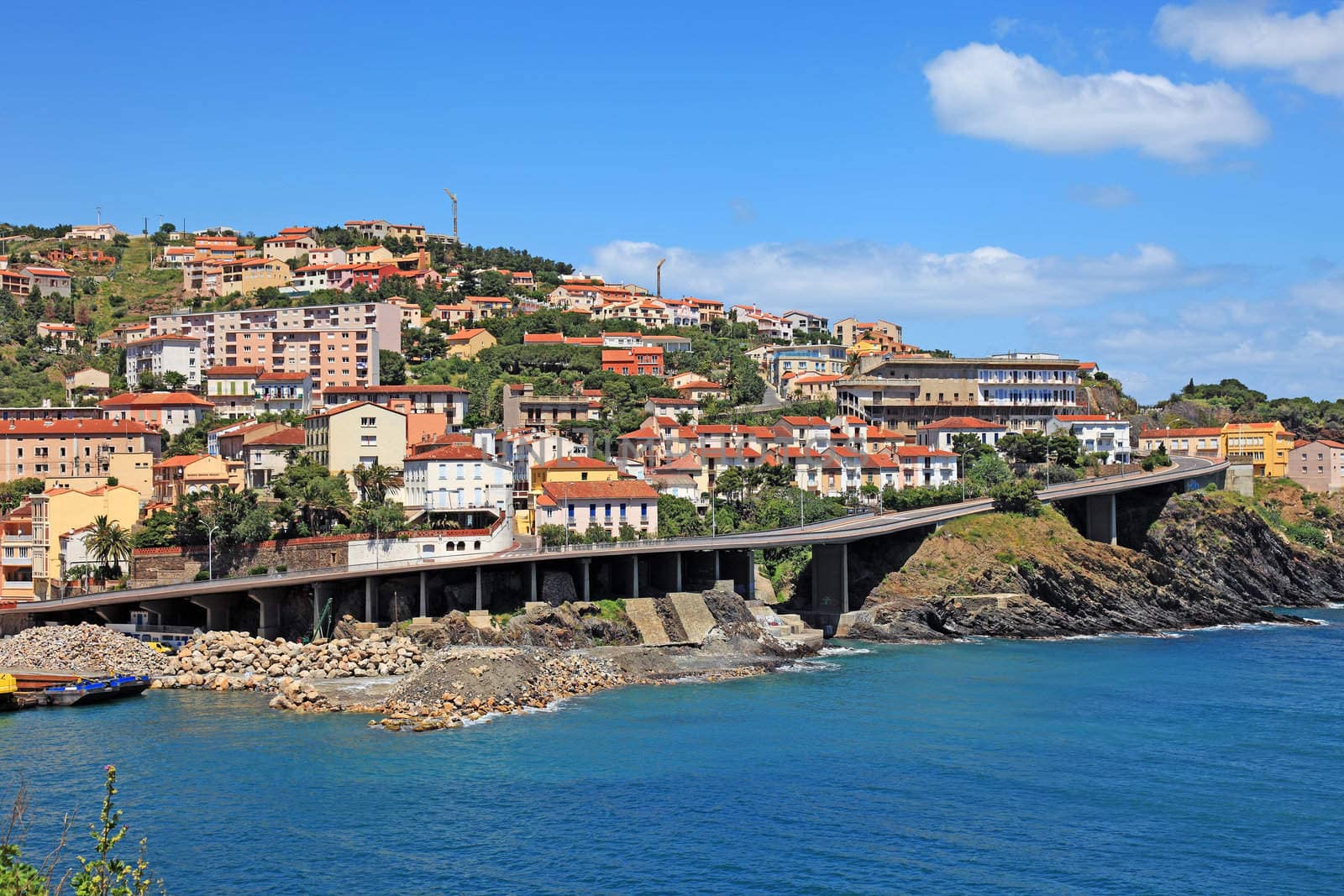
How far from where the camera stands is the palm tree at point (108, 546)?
6334 cm

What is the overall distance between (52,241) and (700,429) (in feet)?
371

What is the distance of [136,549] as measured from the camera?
2506 inches

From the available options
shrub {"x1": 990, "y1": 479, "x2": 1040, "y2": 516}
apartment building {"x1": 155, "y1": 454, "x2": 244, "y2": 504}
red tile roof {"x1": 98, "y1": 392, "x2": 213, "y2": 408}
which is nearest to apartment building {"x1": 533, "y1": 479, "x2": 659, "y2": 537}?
apartment building {"x1": 155, "y1": 454, "x2": 244, "y2": 504}

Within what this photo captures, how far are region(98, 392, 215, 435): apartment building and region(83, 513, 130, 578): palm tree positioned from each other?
24475mm

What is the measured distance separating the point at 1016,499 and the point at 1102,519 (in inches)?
376

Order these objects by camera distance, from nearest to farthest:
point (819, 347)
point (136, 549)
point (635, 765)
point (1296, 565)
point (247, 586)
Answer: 1. point (635, 765)
2. point (247, 586)
3. point (136, 549)
4. point (1296, 565)
5. point (819, 347)

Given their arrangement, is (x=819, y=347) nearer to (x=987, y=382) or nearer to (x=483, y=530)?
(x=987, y=382)

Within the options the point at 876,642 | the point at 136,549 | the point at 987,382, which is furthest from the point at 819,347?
the point at 136,549

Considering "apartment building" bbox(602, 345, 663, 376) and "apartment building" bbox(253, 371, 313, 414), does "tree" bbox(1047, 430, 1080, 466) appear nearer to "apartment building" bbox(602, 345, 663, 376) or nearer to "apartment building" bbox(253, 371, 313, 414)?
"apartment building" bbox(602, 345, 663, 376)

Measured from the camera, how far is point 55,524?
65000 mm

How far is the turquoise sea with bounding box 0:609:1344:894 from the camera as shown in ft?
101

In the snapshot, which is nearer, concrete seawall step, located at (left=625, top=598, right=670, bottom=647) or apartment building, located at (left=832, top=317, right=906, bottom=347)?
concrete seawall step, located at (left=625, top=598, right=670, bottom=647)

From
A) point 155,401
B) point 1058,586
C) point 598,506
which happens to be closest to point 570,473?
point 598,506

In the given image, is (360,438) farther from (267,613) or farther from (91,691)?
(91,691)
